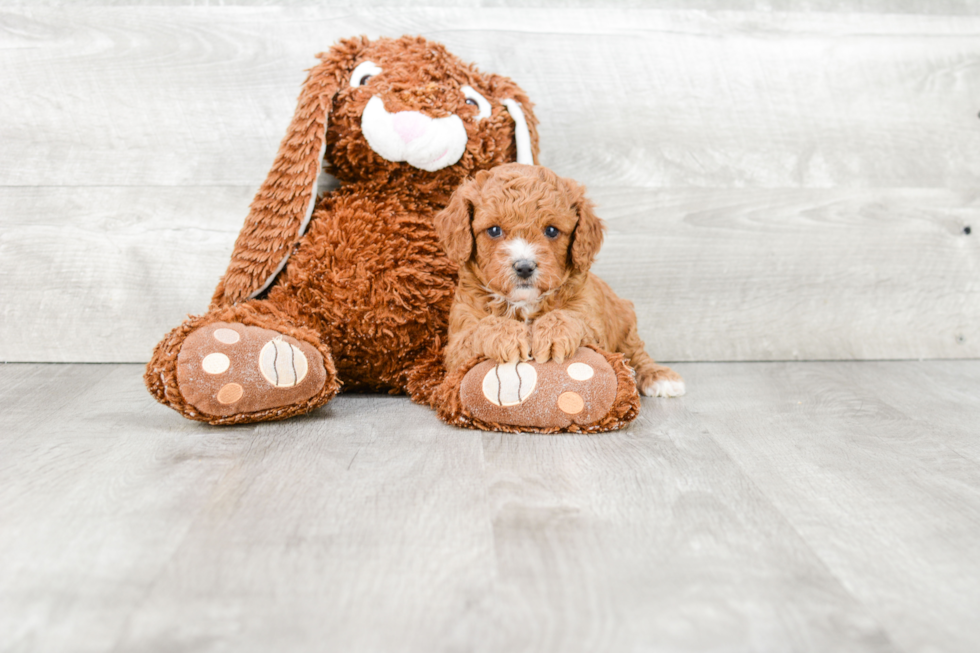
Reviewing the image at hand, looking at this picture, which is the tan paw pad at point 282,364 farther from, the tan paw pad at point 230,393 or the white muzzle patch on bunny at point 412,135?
the white muzzle patch on bunny at point 412,135

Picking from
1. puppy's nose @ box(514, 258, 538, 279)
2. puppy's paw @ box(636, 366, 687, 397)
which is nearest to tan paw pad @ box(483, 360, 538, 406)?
puppy's nose @ box(514, 258, 538, 279)

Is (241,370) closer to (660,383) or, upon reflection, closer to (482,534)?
(482,534)

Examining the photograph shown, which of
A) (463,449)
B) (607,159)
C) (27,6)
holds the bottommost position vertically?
(463,449)

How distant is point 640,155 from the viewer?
5.72 ft

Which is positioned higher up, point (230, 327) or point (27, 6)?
point (27, 6)

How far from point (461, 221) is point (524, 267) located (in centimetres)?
13

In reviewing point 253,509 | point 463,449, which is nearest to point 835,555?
point 463,449

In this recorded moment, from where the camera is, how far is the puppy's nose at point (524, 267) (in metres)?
1.17

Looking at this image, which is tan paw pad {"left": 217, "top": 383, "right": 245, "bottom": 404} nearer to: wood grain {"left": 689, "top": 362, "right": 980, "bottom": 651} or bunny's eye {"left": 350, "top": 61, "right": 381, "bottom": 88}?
bunny's eye {"left": 350, "top": 61, "right": 381, "bottom": 88}

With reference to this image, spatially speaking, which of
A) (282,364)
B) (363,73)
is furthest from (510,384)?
(363,73)

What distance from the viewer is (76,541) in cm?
81

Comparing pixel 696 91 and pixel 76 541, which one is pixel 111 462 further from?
pixel 696 91

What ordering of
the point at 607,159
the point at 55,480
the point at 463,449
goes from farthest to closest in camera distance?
1. the point at 607,159
2. the point at 463,449
3. the point at 55,480

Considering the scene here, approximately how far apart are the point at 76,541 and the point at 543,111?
125cm
